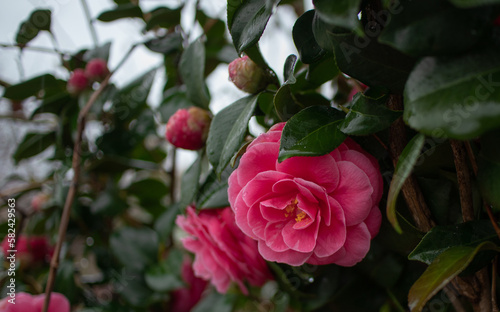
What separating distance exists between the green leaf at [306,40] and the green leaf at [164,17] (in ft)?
1.56

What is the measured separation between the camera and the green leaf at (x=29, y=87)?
88 centimetres

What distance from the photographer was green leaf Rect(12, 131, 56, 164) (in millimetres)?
1016

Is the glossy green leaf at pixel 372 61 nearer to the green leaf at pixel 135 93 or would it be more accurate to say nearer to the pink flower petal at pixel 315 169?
the pink flower petal at pixel 315 169

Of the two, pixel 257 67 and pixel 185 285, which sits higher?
pixel 257 67

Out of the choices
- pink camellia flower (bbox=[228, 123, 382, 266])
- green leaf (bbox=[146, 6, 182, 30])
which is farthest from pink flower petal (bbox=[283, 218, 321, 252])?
green leaf (bbox=[146, 6, 182, 30])

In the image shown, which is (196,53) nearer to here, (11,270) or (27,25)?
(27,25)

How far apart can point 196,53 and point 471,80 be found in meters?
0.45

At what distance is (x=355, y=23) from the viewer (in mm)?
266

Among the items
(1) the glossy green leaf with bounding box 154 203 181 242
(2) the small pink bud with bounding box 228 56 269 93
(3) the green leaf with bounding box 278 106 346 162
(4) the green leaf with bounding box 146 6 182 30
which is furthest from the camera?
(1) the glossy green leaf with bounding box 154 203 181 242

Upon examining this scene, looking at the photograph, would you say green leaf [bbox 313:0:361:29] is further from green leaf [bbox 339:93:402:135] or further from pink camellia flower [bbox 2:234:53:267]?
pink camellia flower [bbox 2:234:53:267]

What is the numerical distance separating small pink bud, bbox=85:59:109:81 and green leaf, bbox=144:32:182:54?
0.52ft

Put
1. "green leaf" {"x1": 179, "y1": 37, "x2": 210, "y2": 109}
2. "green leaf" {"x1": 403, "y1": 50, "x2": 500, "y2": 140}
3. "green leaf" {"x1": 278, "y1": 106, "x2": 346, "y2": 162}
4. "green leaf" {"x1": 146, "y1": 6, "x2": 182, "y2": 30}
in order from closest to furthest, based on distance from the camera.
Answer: "green leaf" {"x1": 403, "y1": 50, "x2": 500, "y2": 140} → "green leaf" {"x1": 278, "y1": 106, "x2": 346, "y2": 162} → "green leaf" {"x1": 179, "y1": 37, "x2": 210, "y2": 109} → "green leaf" {"x1": 146, "y1": 6, "x2": 182, "y2": 30}

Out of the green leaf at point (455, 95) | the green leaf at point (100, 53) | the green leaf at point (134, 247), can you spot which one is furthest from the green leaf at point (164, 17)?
the green leaf at point (455, 95)

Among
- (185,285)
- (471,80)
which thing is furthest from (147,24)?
(471,80)
